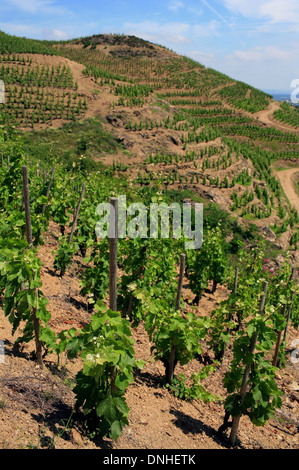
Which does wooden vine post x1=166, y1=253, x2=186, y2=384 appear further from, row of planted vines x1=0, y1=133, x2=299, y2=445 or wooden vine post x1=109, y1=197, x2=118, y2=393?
wooden vine post x1=109, y1=197, x2=118, y2=393

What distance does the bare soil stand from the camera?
3.07 meters

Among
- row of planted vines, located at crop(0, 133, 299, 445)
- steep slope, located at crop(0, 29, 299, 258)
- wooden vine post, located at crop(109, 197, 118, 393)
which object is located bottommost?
row of planted vines, located at crop(0, 133, 299, 445)

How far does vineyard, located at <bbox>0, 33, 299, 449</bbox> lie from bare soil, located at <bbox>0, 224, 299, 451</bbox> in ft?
0.07

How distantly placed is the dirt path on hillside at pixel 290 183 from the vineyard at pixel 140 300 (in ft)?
5.81

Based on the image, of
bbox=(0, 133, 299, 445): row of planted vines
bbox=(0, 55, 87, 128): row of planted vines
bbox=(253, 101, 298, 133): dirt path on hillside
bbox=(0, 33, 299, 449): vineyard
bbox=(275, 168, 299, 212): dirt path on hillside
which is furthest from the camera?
bbox=(253, 101, 298, 133): dirt path on hillside

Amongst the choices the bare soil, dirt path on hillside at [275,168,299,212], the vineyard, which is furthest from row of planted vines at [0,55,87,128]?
the bare soil

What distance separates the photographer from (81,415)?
3.46 metres

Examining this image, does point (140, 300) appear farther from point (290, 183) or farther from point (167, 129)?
point (290, 183)

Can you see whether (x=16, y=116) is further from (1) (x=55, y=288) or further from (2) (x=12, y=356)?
(2) (x=12, y=356)

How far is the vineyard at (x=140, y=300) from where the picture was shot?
320 centimetres

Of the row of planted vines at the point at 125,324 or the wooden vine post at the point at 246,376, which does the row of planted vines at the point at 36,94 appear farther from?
the wooden vine post at the point at 246,376

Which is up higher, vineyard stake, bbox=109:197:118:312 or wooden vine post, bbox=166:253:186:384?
vineyard stake, bbox=109:197:118:312

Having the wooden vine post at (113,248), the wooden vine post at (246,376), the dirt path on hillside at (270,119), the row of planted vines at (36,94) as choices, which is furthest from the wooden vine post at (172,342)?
the dirt path on hillside at (270,119)

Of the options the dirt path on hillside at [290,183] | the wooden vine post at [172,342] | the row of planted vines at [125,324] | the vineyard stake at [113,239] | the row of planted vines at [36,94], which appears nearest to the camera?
the vineyard stake at [113,239]
